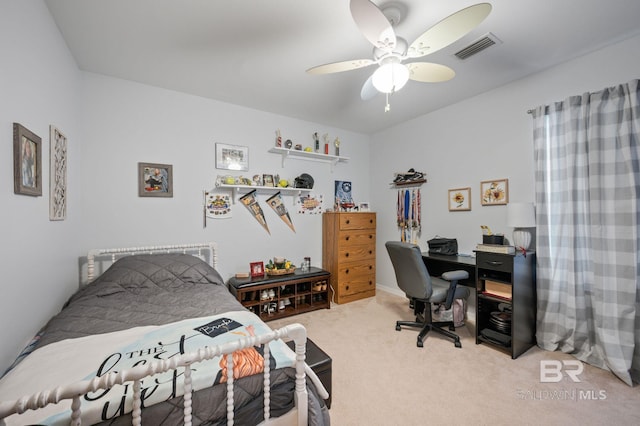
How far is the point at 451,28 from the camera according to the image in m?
1.35

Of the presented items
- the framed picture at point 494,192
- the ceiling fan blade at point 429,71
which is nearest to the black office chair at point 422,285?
the framed picture at point 494,192

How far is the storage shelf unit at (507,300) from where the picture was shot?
7.34 feet

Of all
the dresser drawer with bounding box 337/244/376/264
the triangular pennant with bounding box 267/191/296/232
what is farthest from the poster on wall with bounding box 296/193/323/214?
the dresser drawer with bounding box 337/244/376/264

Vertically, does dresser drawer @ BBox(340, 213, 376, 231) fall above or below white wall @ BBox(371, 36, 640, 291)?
below

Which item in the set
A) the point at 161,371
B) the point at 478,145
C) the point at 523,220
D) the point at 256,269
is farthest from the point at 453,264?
the point at 161,371

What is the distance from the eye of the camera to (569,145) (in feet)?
7.32

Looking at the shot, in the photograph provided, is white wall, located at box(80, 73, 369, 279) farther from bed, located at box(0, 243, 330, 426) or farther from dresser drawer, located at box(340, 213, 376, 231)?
bed, located at box(0, 243, 330, 426)

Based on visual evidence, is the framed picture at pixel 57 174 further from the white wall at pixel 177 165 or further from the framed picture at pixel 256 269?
the framed picture at pixel 256 269

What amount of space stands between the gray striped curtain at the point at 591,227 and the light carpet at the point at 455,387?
0.25 m

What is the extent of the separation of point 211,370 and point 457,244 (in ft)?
10.1

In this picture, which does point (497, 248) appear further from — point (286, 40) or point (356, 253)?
point (286, 40)

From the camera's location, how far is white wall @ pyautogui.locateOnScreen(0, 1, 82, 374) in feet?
4.18

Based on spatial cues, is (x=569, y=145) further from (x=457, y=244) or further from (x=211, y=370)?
(x=211, y=370)

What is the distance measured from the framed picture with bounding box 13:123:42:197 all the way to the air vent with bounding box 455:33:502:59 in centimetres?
303
